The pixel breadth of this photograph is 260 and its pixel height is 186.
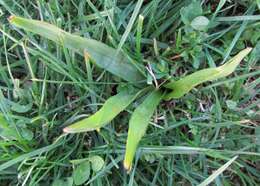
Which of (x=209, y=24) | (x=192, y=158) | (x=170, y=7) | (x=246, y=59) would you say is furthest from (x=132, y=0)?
(x=192, y=158)

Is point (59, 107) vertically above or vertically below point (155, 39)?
below

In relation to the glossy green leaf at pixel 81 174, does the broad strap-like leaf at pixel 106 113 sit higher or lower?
higher

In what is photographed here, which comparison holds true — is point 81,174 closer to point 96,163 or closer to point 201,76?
point 96,163

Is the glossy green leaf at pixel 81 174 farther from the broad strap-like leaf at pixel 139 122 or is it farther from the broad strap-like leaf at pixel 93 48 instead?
the broad strap-like leaf at pixel 93 48

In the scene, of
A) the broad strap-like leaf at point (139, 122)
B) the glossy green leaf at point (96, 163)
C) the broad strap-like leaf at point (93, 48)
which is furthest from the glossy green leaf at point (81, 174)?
the broad strap-like leaf at point (93, 48)

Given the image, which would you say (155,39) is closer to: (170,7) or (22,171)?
(170,7)

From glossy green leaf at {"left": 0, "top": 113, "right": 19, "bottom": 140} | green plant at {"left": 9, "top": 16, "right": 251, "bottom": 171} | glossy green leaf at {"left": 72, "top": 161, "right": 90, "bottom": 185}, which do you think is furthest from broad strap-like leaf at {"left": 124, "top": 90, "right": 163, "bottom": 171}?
glossy green leaf at {"left": 0, "top": 113, "right": 19, "bottom": 140}
